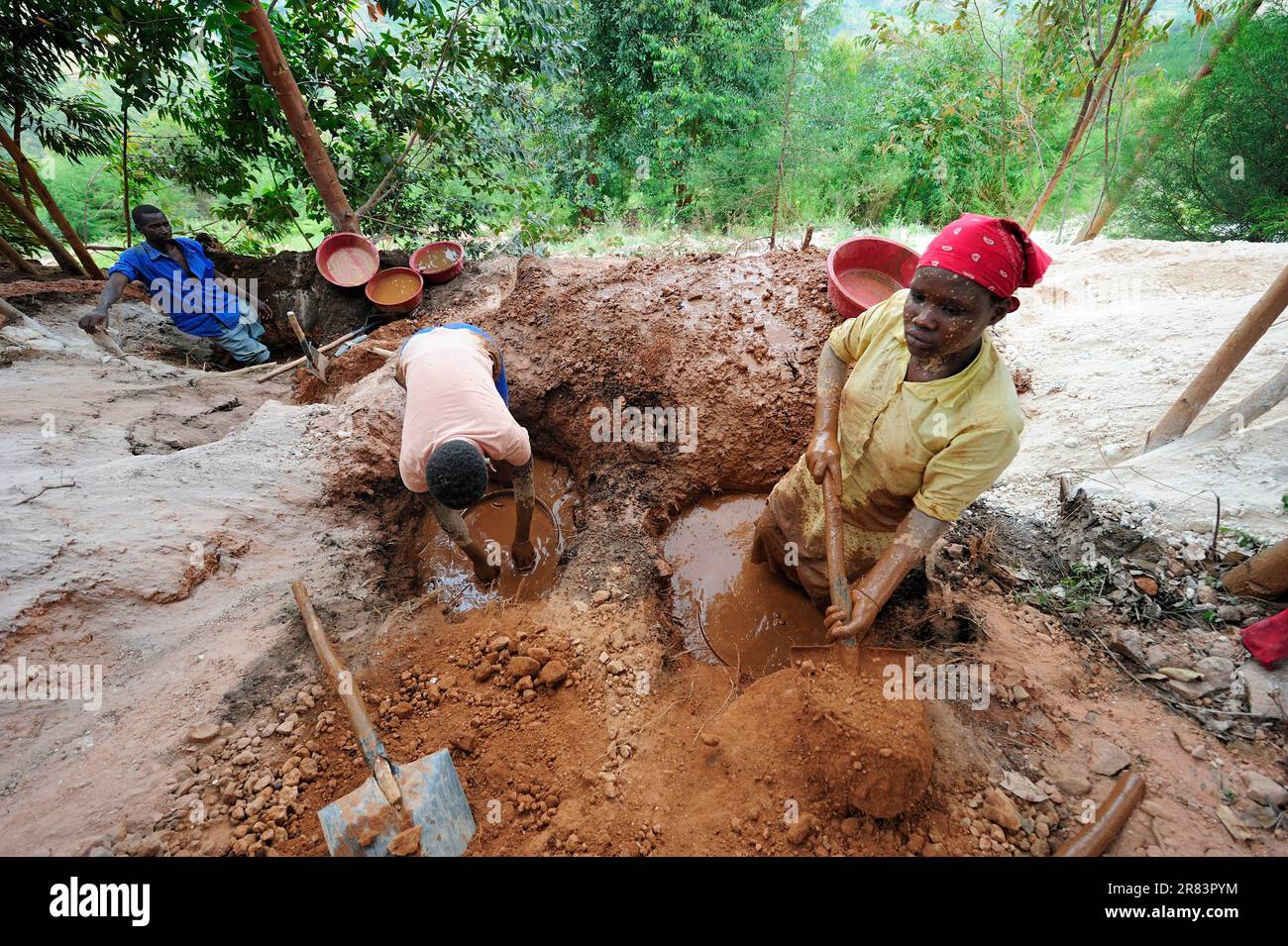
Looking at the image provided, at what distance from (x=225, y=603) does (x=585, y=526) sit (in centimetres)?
180

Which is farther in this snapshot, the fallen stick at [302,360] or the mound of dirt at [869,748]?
the fallen stick at [302,360]

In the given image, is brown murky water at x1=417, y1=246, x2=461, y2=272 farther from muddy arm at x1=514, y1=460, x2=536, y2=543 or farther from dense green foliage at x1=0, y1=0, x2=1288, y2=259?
muddy arm at x1=514, y1=460, x2=536, y2=543

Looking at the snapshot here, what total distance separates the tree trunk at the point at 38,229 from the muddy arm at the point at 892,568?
7.85 m

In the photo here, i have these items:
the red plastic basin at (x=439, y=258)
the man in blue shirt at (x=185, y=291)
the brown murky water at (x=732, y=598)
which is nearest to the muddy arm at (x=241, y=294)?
the man in blue shirt at (x=185, y=291)

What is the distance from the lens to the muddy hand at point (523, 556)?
3.18 metres

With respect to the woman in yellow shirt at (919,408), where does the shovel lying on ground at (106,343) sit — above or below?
below

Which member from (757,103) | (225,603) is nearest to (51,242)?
(225,603)

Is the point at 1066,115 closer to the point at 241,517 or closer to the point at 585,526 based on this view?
the point at 585,526

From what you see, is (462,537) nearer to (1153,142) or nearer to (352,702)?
(352,702)

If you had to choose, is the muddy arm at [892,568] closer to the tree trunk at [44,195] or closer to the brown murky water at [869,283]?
the brown murky water at [869,283]

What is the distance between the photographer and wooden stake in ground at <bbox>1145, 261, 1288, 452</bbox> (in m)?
2.52

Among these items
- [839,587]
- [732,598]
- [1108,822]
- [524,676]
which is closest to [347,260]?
[524,676]

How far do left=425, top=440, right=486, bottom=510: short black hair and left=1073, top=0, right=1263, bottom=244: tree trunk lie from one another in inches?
307

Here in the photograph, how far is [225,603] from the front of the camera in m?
2.41
